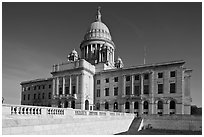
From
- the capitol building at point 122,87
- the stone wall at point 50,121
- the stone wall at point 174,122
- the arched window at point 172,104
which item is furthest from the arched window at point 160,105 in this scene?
the stone wall at point 50,121

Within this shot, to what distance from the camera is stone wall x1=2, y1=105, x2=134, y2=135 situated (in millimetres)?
14414

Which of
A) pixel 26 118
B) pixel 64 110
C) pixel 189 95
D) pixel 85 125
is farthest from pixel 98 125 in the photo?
pixel 189 95

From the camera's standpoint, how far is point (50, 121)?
1744 cm

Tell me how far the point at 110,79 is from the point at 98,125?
31.2 metres

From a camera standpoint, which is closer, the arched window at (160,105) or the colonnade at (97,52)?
the arched window at (160,105)

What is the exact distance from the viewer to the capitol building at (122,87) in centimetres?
4775

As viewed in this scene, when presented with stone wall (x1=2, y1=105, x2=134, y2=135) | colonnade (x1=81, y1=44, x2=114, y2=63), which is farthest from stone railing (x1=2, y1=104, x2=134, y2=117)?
colonnade (x1=81, y1=44, x2=114, y2=63)

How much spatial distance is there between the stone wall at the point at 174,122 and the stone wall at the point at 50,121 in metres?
15.7

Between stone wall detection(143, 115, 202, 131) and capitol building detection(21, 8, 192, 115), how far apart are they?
603 centimetres

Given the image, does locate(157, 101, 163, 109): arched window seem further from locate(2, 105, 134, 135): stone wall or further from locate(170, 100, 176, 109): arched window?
locate(2, 105, 134, 135): stone wall

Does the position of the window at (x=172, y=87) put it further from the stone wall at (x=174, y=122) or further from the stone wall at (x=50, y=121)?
the stone wall at (x=50, y=121)

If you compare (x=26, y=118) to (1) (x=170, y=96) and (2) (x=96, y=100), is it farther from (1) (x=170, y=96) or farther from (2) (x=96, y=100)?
(2) (x=96, y=100)

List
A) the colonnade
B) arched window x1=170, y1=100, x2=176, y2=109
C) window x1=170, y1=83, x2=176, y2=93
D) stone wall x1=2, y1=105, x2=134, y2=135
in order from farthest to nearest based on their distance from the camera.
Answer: the colonnade < window x1=170, y1=83, x2=176, y2=93 < arched window x1=170, y1=100, x2=176, y2=109 < stone wall x1=2, y1=105, x2=134, y2=135

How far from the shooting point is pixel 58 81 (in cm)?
5872
